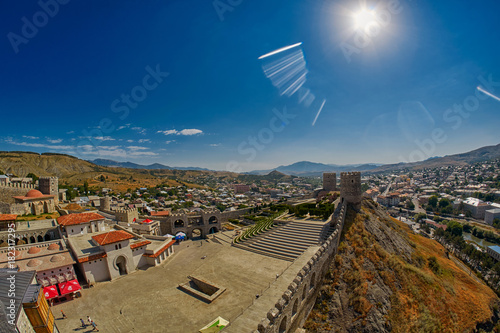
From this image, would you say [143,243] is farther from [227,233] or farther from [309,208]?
[309,208]

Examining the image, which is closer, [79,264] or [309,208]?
[79,264]

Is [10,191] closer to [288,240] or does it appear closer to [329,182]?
[288,240]

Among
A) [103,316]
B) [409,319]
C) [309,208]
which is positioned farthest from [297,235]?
[103,316]

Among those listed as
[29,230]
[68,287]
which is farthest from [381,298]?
[29,230]

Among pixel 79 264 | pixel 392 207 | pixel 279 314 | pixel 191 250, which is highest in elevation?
pixel 279 314

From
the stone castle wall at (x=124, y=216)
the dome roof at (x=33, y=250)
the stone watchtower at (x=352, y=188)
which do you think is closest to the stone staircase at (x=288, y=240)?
the stone watchtower at (x=352, y=188)

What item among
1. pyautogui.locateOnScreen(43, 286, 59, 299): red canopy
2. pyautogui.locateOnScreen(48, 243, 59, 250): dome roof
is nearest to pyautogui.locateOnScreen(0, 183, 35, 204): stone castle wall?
pyautogui.locateOnScreen(48, 243, 59, 250): dome roof
